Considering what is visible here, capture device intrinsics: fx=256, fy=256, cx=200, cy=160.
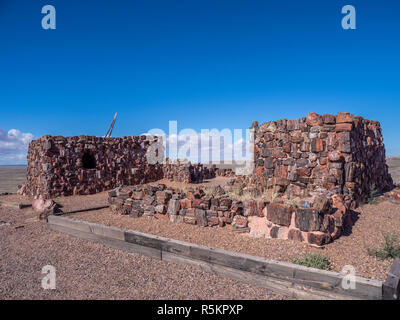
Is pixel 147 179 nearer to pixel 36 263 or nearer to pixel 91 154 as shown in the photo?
pixel 91 154

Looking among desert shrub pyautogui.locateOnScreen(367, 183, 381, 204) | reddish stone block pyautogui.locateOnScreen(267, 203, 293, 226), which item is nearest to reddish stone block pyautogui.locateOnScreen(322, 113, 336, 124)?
desert shrub pyautogui.locateOnScreen(367, 183, 381, 204)

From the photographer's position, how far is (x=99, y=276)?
182 inches

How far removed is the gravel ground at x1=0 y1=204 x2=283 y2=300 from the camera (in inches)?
157

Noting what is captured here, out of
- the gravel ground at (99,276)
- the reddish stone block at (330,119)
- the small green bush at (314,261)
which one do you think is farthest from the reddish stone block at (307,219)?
the reddish stone block at (330,119)

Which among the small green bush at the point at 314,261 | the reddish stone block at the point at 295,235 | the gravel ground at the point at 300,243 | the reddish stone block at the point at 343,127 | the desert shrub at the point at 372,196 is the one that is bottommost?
the gravel ground at the point at 300,243

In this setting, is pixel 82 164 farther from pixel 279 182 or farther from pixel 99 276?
pixel 99 276

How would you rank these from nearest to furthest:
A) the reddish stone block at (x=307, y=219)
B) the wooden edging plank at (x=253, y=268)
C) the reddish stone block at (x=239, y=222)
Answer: the wooden edging plank at (x=253, y=268) < the reddish stone block at (x=307, y=219) < the reddish stone block at (x=239, y=222)

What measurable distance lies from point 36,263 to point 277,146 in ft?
27.0

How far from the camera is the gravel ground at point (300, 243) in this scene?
4621 mm

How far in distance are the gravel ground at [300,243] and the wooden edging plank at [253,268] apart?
0.94 meters

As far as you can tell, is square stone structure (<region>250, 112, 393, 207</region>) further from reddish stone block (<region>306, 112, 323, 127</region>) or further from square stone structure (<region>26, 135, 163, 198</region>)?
square stone structure (<region>26, 135, 163, 198</region>)

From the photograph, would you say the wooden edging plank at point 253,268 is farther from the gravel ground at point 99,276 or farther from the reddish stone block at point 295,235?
the reddish stone block at point 295,235
